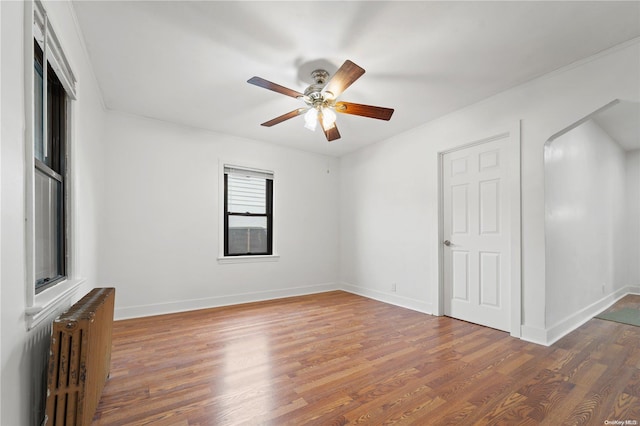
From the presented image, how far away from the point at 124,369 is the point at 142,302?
1.60 metres

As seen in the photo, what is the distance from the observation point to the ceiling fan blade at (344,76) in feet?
6.96

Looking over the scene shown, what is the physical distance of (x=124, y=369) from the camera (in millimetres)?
2344

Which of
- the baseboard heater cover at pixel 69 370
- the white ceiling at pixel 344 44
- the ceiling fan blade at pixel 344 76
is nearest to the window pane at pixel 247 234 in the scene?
the white ceiling at pixel 344 44

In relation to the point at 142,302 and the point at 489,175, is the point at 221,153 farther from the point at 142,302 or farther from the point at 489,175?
the point at 489,175

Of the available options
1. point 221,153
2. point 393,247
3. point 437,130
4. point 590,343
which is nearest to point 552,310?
point 590,343

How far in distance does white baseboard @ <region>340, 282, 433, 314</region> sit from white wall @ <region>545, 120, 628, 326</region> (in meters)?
1.42

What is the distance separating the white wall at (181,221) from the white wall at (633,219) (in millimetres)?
5642

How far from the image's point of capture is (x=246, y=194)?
4742 mm

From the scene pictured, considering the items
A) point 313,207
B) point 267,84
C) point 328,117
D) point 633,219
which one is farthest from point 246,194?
point 633,219

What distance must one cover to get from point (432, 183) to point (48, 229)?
3909mm

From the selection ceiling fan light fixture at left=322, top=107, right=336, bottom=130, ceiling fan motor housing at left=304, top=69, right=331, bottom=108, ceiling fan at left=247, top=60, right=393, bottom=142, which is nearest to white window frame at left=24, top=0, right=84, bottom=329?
ceiling fan at left=247, top=60, right=393, bottom=142

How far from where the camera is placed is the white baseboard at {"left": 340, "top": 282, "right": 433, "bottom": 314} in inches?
156

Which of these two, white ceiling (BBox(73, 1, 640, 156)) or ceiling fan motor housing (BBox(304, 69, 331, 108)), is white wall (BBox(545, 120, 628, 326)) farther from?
ceiling fan motor housing (BBox(304, 69, 331, 108))

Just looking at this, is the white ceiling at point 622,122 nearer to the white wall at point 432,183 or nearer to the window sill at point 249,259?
the white wall at point 432,183
